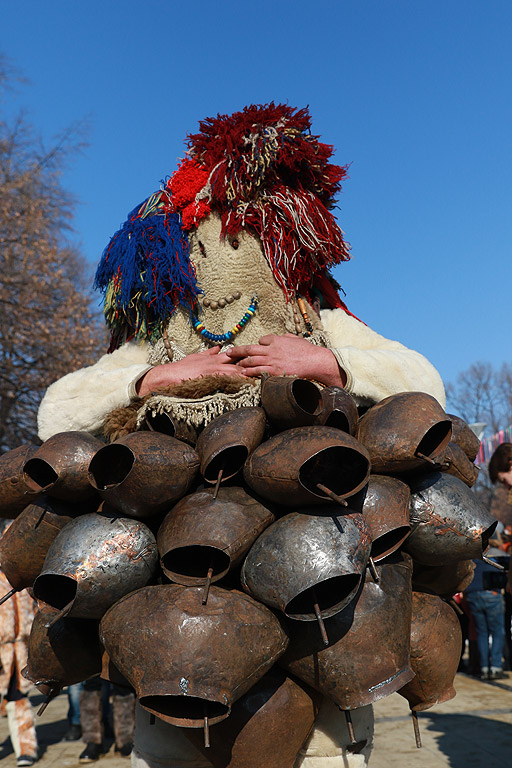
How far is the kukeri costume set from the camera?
221cm

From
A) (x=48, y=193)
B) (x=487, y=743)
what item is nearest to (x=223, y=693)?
(x=487, y=743)

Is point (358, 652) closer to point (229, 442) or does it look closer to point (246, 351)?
point (229, 442)

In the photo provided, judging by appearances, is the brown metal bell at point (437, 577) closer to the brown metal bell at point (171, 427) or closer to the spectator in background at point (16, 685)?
the brown metal bell at point (171, 427)

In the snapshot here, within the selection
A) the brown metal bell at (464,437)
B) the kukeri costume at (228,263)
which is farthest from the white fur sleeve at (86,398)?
the brown metal bell at (464,437)

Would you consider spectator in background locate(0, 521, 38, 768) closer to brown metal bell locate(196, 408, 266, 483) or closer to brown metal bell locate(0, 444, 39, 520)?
brown metal bell locate(0, 444, 39, 520)

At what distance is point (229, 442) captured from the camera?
5.30ft

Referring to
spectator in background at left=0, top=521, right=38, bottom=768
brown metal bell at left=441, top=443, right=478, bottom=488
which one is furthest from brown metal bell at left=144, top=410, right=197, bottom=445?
spectator in background at left=0, top=521, right=38, bottom=768

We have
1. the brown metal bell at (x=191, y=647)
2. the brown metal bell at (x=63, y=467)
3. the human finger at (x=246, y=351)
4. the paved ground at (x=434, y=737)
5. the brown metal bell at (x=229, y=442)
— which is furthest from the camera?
the paved ground at (x=434, y=737)

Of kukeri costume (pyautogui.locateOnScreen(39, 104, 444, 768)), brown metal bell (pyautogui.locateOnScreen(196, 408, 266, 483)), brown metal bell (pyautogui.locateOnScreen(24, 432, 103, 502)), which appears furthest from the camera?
kukeri costume (pyautogui.locateOnScreen(39, 104, 444, 768))

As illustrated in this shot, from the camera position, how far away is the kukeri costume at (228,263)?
2205mm

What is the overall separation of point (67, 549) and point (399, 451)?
2.95 feet

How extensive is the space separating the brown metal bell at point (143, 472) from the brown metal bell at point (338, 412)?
372 mm

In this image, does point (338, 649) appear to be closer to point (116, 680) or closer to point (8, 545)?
point (116, 680)

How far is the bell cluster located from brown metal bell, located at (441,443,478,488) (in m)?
0.08
